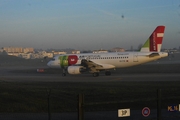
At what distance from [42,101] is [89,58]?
26084mm

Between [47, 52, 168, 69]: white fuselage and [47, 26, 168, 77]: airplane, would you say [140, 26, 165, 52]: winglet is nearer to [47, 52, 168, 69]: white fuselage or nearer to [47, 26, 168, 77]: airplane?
[47, 26, 168, 77]: airplane

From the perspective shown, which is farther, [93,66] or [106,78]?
[93,66]

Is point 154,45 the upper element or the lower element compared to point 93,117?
upper

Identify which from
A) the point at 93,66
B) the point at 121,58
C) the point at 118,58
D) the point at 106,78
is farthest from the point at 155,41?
the point at 106,78

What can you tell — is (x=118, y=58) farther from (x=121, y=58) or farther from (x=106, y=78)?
(x=106, y=78)

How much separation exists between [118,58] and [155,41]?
5.05 m

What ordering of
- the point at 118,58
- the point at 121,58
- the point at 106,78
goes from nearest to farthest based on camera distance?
the point at 106,78 → the point at 121,58 → the point at 118,58

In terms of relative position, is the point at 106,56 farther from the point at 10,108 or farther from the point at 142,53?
the point at 10,108

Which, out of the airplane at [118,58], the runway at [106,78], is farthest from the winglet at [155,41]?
the runway at [106,78]

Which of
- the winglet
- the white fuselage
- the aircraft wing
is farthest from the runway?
the winglet

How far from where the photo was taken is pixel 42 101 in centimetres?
1650

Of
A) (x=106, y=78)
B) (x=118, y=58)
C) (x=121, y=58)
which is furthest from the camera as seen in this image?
(x=118, y=58)

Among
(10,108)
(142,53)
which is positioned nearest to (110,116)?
(10,108)

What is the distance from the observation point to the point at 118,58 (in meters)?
40.4
